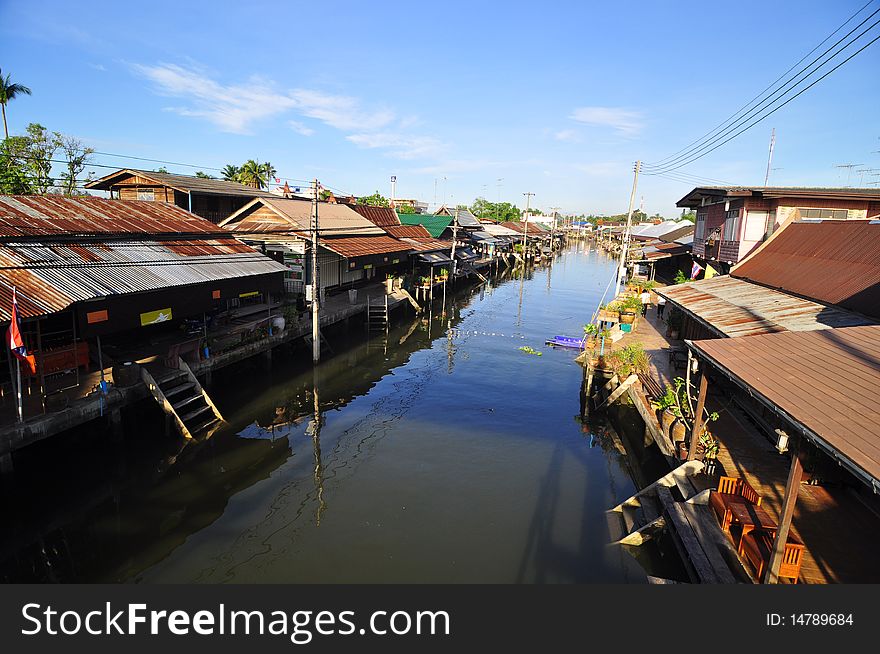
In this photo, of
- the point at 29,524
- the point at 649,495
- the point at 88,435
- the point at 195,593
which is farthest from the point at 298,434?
the point at 649,495

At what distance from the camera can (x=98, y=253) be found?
15602 millimetres

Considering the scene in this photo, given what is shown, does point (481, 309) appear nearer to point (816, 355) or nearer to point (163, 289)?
point (163, 289)

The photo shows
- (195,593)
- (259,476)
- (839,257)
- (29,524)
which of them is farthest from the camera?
(839,257)

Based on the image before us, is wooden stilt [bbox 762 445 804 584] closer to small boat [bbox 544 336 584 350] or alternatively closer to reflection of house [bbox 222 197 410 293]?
small boat [bbox 544 336 584 350]

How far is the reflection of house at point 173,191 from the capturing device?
34938mm

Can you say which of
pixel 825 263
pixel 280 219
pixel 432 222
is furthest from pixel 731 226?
pixel 432 222

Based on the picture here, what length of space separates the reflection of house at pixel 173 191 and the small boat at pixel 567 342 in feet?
87.6

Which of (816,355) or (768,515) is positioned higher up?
(816,355)

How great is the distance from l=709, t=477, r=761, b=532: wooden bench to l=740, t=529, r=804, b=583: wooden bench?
0.60m

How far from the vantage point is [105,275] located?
14570 millimetres

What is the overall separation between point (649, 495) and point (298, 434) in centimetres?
1105

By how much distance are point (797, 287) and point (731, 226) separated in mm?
8944

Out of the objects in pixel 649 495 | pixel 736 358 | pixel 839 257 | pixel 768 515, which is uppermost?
pixel 839 257

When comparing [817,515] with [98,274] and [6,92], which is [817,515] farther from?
[6,92]
